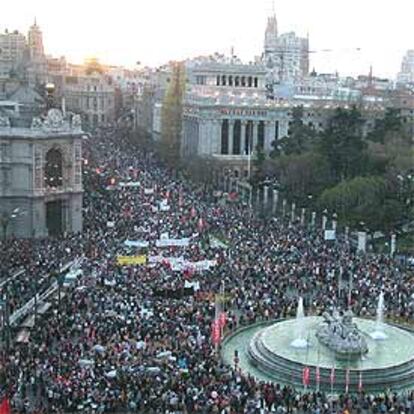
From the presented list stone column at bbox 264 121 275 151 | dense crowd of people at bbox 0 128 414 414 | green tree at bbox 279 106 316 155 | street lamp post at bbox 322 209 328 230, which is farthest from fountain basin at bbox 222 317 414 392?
stone column at bbox 264 121 275 151

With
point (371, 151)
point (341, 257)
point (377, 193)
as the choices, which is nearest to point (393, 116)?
point (371, 151)

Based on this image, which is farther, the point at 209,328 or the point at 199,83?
the point at 199,83

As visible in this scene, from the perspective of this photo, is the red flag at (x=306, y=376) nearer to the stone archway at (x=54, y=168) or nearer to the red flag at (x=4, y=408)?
the red flag at (x=4, y=408)

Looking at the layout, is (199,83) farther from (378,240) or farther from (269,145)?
(378,240)

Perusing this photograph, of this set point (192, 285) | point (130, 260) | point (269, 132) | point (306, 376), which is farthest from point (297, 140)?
point (306, 376)

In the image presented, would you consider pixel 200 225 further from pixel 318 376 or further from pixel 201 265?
pixel 318 376

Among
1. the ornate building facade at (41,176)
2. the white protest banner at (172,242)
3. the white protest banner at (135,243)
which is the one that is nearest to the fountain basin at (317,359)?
the white protest banner at (172,242)

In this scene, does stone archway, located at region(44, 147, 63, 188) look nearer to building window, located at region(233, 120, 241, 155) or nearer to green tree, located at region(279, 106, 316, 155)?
green tree, located at region(279, 106, 316, 155)
